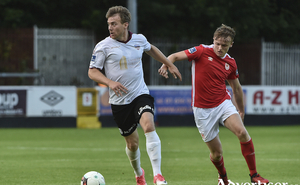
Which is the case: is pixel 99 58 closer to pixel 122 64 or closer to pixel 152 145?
pixel 122 64

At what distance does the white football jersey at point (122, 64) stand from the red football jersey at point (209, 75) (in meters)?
0.81

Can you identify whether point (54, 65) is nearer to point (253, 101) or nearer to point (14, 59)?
point (14, 59)

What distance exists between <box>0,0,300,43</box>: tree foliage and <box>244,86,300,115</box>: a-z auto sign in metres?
7.17

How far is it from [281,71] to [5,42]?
40.7 ft

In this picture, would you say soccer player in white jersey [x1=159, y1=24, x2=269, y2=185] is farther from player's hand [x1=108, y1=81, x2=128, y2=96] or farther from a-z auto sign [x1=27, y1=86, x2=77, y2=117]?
a-z auto sign [x1=27, y1=86, x2=77, y2=117]

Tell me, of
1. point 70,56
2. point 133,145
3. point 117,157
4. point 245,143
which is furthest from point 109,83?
point 70,56

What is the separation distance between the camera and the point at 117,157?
33.4 feet

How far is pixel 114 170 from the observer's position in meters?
8.40

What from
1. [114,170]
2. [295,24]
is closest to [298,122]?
[295,24]

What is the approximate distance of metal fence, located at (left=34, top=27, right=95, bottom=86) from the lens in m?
20.9

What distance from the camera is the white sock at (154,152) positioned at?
596 cm

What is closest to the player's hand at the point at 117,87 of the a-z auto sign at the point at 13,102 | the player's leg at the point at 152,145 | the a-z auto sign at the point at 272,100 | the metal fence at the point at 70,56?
the player's leg at the point at 152,145

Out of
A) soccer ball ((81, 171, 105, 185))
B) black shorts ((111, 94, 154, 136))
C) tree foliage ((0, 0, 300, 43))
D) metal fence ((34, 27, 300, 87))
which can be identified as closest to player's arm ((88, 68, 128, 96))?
Result: black shorts ((111, 94, 154, 136))

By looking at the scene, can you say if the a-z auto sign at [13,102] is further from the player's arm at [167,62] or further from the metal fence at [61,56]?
the player's arm at [167,62]
